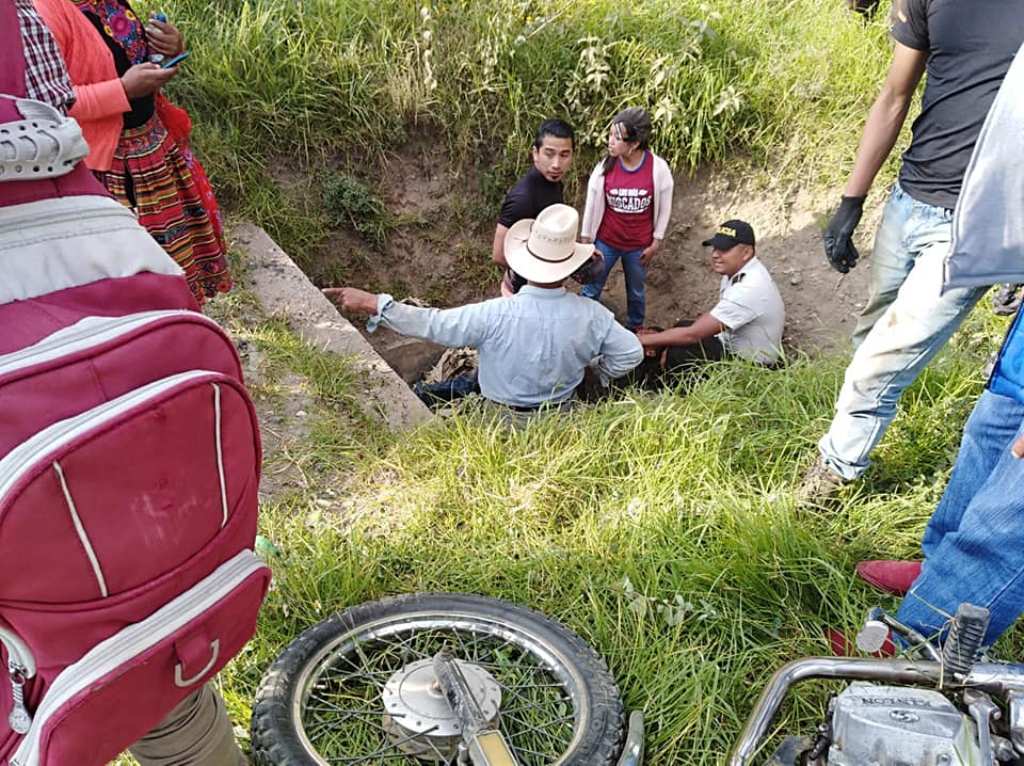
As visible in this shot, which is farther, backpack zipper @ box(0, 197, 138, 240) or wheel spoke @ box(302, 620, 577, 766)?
wheel spoke @ box(302, 620, 577, 766)

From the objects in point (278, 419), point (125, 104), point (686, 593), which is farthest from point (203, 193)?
point (686, 593)

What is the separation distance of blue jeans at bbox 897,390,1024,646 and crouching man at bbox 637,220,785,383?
2.11 meters

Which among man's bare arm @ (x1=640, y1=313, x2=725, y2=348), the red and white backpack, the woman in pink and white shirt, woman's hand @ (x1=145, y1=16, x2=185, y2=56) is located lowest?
man's bare arm @ (x1=640, y1=313, x2=725, y2=348)

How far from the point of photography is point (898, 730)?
1387mm

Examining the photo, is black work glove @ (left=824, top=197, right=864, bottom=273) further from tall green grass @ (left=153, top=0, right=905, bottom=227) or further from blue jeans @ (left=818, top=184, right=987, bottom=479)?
tall green grass @ (left=153, top=0, right=905, bottom=227)

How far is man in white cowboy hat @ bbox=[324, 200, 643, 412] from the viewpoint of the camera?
Result: 365cm

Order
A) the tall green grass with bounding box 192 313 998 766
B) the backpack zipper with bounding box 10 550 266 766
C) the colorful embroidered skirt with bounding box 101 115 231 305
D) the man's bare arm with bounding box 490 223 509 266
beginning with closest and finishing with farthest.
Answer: the backpack zipper with bounding box 10 550 266 766
the tall green grass with bounding box 192 313 998 766
the colorful embroidered skirt with bounding box 101 115 231 305
the man's bare arm with bounding box 490 223 509 266

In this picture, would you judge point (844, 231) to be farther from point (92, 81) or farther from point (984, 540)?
point (92, 81)

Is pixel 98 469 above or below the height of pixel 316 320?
above

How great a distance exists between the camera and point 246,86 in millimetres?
5348

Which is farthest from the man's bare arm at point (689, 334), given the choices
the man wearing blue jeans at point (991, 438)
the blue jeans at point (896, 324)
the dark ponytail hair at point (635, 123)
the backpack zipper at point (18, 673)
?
the backpack zipper at point (18, 673)

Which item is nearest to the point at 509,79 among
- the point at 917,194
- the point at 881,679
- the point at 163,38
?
the point at 163,38

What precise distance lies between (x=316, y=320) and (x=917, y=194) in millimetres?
2937

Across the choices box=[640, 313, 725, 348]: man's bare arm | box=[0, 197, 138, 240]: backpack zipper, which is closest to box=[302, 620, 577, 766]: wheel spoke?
box=[0, 197, 138, 240]: backpack zipper
